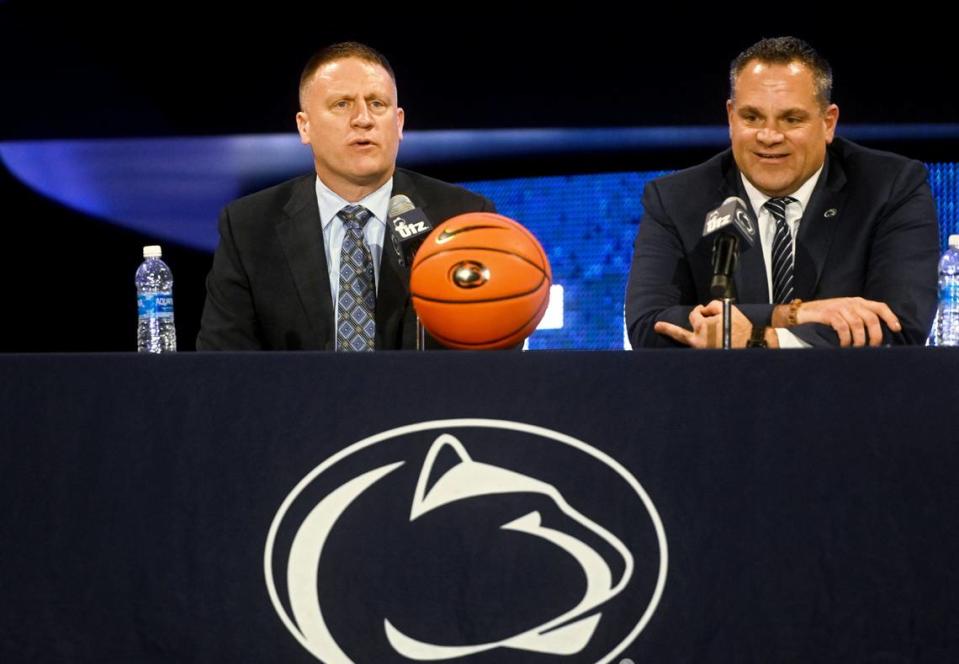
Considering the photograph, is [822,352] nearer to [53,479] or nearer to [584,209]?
[53,479]

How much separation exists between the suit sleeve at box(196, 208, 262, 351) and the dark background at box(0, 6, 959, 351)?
205 centimetres

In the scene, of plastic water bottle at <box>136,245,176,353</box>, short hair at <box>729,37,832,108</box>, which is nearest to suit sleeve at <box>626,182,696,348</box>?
short hair at <box>729,37,832,108</box>

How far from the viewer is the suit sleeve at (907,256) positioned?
107 inches

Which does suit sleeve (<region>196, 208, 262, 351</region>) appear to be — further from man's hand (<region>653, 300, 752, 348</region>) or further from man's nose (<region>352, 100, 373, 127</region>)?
man's hand (<region>653, 300, 752, 348</region>)

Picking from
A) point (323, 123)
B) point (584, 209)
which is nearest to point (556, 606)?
point (323, 123)

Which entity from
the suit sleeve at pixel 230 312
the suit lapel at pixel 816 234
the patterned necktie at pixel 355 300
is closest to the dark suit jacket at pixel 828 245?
the suit lapel at pixel 816 234

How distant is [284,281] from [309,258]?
0.28ft

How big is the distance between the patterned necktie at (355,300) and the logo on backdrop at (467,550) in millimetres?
1152

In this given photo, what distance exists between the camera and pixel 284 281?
293cm

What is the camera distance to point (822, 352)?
1.65 metres

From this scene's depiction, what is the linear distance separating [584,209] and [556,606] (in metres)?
3.26

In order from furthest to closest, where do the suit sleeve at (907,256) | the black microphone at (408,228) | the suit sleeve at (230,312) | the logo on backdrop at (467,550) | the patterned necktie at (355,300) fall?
the suit sleeve at (230,312)
the patterned necktie at (355,300)
the suit sleeve at (907,256)
the black microphone at (408,228)
the logo on backdrop at (467,550)

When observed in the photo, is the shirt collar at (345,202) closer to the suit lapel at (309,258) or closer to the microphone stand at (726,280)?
the suit lapel at (309,258)

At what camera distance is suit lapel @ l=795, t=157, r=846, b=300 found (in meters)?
2.87
